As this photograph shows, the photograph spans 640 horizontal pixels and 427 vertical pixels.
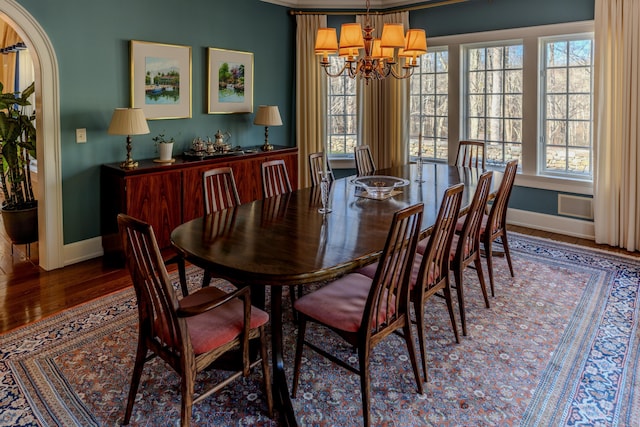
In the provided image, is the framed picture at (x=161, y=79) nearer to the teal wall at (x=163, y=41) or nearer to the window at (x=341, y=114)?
the teal wall at (x=163, y=41)

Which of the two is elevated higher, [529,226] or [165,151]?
[165,151]

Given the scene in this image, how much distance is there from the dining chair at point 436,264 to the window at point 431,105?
3464mm

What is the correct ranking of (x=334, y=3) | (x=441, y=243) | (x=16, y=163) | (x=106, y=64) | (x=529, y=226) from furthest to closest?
(x=334, y=3), (x=529, y=226), (x=16, y=163), (x=106, y=64), (x=441, y=243)

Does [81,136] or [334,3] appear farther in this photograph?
[334,3]

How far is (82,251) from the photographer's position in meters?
4.50

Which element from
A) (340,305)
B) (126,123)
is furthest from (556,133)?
(126,123)

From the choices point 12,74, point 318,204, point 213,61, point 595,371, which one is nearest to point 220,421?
point 318,204

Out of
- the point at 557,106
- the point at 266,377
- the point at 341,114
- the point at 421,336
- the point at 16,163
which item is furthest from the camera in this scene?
the point at 341,114

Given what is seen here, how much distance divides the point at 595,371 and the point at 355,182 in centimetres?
208

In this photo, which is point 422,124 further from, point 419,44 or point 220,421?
point 220,421

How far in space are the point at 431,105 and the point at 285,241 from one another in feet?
14.7

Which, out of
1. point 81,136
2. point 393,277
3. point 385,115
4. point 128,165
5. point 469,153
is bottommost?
point 393,277

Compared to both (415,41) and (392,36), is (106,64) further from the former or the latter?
(415,41)

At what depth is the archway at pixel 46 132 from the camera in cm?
390
